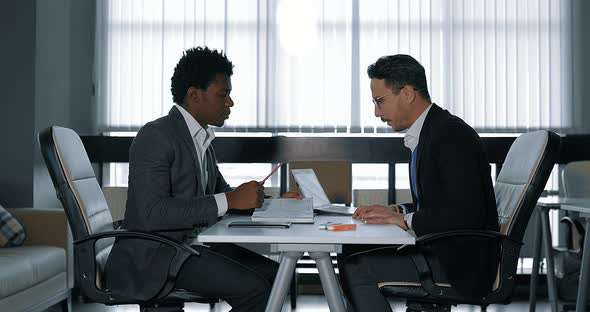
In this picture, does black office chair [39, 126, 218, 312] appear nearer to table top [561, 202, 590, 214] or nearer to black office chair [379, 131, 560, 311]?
black office chair [379, 131, 560, 311]

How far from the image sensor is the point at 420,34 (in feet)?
19.3

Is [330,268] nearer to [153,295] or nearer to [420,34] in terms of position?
[153,295]

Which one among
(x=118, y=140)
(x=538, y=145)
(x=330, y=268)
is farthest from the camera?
(x=118, y=140)

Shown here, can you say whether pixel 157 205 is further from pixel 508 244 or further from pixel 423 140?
pixel 508 244

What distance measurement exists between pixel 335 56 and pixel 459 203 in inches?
141

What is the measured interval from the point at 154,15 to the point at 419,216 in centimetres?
400

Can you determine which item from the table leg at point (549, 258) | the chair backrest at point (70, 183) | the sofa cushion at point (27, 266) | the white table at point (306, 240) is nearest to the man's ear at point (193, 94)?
the chair backrest at point (70, 183)

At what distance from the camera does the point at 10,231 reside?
13.7 feet

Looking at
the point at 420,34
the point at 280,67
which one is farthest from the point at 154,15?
the point at 420,34

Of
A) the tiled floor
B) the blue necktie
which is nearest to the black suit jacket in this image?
the blue necktie

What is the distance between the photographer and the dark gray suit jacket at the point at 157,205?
7.93 ft

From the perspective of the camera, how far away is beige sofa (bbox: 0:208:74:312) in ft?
11.8

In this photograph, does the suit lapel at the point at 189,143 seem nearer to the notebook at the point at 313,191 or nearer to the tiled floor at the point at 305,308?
the notebook at the point at 313,191

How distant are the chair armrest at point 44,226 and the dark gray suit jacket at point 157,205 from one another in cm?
198
